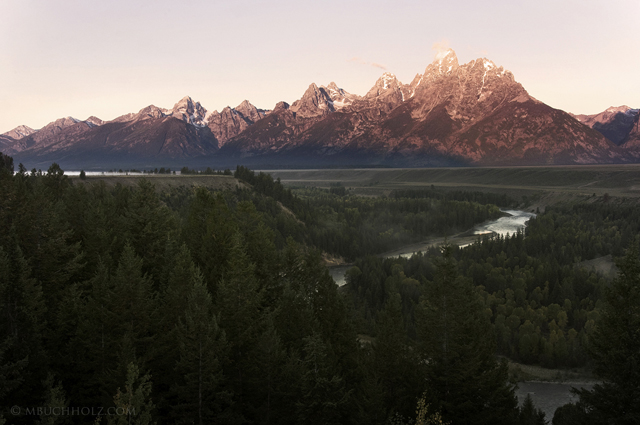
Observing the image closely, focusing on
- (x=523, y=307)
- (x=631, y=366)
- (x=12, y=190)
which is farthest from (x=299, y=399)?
(x=523, y=307)

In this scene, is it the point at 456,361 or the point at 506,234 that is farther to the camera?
the point at 506,234

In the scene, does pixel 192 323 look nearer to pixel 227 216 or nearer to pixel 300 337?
pixel 300 337

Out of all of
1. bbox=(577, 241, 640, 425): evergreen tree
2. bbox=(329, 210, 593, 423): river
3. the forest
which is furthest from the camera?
bbox=(329, 210, 593, 423): river

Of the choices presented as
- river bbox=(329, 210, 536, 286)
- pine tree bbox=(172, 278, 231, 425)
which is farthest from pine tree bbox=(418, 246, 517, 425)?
river bbox=(329, 210, 536, 286)

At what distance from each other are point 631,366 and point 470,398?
1005 cm

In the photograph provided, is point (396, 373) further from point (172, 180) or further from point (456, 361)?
point (172, 180)

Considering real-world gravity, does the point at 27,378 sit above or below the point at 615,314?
below

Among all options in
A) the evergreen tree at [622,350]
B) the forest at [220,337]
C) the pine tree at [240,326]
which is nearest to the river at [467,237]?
the forest at [220,337]

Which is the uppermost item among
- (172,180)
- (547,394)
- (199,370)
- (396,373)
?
(172,180)

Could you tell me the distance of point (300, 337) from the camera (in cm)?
3419

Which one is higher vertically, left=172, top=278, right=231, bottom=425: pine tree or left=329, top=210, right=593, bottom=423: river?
left=172, top=278, right=231, bottom=425: pine tree

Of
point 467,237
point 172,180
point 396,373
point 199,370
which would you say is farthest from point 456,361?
point 467,237

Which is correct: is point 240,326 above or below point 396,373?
above

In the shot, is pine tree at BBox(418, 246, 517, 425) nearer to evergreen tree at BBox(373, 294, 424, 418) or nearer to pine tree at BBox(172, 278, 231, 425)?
evergreen tree at BBox(373, 294, 424, 418)
